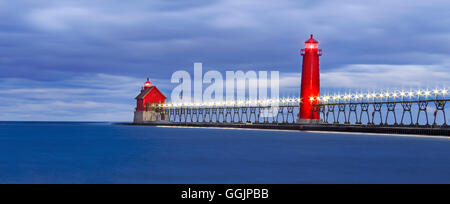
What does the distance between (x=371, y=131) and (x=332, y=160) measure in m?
28.3

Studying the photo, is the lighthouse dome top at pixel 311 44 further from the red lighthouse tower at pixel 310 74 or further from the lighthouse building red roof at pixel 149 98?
the lighthouse building red roof at pixel 149 98

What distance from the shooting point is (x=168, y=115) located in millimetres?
111688

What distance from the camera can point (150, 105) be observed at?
353 feet

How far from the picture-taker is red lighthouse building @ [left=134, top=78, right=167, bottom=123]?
10675 cm

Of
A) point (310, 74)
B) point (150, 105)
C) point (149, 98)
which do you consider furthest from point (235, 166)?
point (150, 105)

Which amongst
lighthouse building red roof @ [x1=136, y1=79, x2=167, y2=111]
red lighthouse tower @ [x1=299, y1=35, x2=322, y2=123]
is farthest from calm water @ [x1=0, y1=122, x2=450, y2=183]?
lighthouse building red roof @ [x1=136, y1=79, x2=167, y2=111]

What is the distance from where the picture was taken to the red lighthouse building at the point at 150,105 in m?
107

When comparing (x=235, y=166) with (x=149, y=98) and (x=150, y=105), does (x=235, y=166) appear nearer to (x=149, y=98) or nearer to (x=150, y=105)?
(x=149, y=98)

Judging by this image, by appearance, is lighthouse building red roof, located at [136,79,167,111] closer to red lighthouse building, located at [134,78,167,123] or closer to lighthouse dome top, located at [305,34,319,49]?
red lighthouse building, located at [134,78,167,123]

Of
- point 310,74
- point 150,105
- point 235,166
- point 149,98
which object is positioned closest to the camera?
point 235,166

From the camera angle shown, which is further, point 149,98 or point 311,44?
point 149,98
